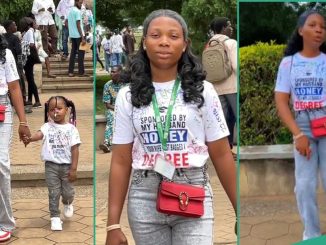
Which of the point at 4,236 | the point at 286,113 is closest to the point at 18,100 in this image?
the point at 4,236

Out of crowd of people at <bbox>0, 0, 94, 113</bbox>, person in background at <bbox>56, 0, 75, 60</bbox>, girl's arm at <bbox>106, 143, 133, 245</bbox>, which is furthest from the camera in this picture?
person in background at <bbox>56, 0, 75, 60</bbox>

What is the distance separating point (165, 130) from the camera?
2.12 metres

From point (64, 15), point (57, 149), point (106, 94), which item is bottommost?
point (57, 149)

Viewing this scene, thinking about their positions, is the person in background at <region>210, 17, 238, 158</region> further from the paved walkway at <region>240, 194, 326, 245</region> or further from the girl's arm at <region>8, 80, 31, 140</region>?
the girl's arm at <region>8, 80, 31, 140</region>

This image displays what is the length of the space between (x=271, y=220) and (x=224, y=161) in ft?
1.71

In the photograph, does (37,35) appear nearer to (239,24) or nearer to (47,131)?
(47,131)

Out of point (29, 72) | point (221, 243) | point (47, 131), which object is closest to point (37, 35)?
point (29, 72)

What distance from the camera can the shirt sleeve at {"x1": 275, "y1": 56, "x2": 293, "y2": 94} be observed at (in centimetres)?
237

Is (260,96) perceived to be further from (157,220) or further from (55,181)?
(55,181)

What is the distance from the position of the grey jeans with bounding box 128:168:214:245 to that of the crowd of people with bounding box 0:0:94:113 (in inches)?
69.9

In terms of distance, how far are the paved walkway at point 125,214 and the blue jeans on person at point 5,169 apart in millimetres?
1129

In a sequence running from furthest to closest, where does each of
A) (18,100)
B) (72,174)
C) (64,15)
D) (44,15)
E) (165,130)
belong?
(44,15) < (64,15) < (72,174) < (18,100) < (165,130)

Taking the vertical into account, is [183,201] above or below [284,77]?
below

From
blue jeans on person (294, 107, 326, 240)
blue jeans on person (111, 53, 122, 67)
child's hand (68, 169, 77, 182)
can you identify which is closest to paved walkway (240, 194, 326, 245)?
blue jeans on person (294, 107, 326, 240)
